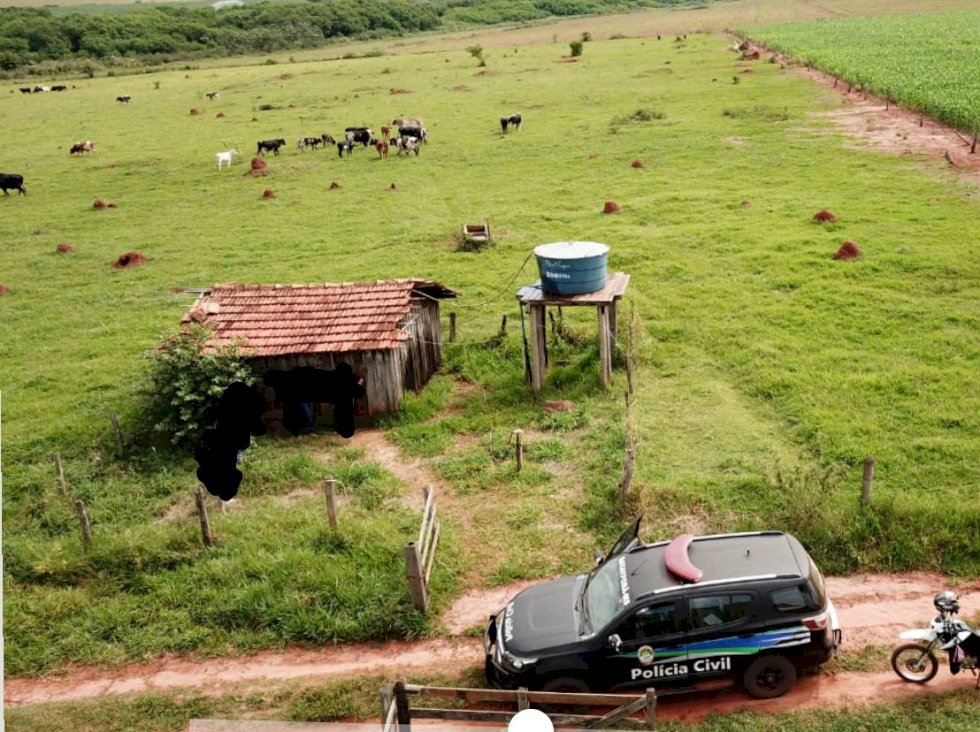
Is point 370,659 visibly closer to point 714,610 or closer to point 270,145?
point 714,610

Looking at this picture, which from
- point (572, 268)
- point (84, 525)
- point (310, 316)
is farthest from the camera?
point (310, 316)

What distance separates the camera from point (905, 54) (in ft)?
190

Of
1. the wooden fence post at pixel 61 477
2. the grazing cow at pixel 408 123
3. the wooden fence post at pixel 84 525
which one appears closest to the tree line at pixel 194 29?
the grazing cow at pixel 408 123

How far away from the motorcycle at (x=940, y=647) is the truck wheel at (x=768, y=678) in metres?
1.35

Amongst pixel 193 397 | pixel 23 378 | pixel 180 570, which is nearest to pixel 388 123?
pixel 23 378

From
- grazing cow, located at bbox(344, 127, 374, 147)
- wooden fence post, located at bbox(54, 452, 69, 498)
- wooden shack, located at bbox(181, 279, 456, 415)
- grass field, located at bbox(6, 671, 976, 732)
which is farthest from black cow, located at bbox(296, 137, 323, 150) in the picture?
grass field, located at bbox(6, 671, 976, 732)

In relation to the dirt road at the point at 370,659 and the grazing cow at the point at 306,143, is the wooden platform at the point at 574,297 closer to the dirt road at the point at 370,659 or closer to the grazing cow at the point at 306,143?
→ the dirt road at the point at 370,659

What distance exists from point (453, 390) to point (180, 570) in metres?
7.49

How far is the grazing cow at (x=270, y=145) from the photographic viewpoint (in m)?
43.4

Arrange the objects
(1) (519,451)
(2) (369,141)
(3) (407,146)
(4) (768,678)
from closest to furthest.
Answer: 1. (4) (768,678)
2. (1) (519,451)
3. (3) (407,146)
4. (2) (369,141)

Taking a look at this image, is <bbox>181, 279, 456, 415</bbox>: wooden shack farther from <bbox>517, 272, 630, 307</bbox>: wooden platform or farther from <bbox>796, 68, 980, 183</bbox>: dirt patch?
<bbox>796, 68, 980, 183</bbox>: dirt patch

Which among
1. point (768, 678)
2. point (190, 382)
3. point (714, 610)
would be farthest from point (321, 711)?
point (190, 382)

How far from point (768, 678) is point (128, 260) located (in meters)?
25.9

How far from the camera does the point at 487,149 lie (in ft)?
136
